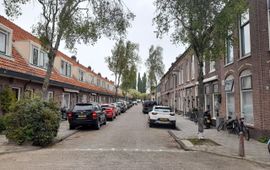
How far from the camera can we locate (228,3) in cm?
1243

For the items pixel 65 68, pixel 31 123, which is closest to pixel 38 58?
pixel 65 68

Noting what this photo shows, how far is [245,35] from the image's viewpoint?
15.5m

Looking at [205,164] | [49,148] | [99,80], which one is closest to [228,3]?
[205,164]

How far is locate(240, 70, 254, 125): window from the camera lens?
14.7 m

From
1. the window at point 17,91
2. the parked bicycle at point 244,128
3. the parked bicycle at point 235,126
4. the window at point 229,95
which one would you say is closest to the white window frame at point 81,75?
the window at point 17,91

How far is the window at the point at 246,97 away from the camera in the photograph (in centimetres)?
1468

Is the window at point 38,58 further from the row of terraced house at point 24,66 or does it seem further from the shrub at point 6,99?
the shrub at point 6,99

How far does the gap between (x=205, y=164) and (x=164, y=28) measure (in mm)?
7568

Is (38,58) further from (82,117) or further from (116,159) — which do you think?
(116,159)

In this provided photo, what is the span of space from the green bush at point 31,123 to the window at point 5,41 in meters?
6.50

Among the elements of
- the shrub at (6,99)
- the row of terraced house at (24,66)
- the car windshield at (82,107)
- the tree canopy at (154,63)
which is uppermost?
the tree canopy at (154,63)

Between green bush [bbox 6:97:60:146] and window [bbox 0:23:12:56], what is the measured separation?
6504mm

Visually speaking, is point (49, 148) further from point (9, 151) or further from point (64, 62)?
point (64, 62)

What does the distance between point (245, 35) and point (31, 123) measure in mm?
11446
